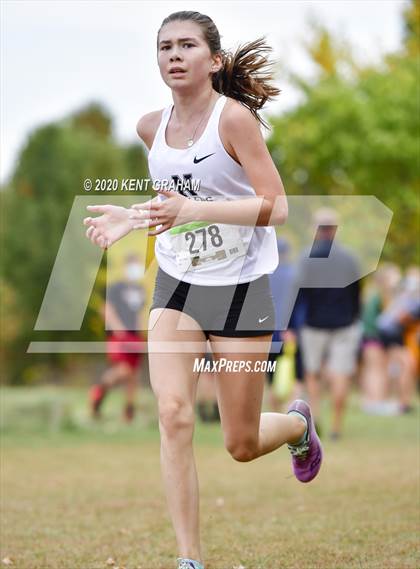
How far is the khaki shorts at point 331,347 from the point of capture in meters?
11.5

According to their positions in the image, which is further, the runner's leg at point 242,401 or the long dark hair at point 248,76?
the long dark hair at point 248,76

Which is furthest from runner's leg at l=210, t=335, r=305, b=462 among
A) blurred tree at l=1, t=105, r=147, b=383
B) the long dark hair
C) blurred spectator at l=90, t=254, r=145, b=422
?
blurred tree at l=1, t=105, r=147, b=383

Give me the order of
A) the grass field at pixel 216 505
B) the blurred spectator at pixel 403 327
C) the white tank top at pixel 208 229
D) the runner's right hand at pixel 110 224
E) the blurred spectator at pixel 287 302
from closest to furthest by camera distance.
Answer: the runner's right hand at pixel 110 224, the white tank top at pixel 208 229, the grass field at pixel 216 505, the blurred spectator at pixel 287 302, the blurred spectator at pixel 403 327

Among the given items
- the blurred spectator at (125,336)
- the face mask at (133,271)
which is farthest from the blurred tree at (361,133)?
the blurred spectator at (125,336)

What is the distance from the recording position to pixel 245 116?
4543 millimetres

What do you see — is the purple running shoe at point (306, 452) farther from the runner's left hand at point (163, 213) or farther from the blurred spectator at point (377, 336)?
the blurred spectator at point (377, 336)

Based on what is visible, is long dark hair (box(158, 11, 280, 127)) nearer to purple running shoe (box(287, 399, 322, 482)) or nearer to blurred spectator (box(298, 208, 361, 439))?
purple running shoe (box(287, 399, 322, 482))

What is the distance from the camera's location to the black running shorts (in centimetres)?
475

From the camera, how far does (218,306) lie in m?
4.75

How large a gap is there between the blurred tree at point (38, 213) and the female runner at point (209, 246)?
35860mm

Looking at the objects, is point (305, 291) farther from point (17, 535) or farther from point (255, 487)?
point (17, 535)

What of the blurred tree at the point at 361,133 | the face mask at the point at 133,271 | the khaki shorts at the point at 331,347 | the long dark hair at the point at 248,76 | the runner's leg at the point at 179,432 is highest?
the blurred tree at the point at 361,133

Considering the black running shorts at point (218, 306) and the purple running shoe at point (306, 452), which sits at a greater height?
the black running shorts at point (218, 306)

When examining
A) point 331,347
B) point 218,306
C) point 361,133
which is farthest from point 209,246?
point 361,133
